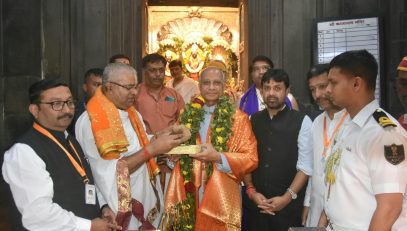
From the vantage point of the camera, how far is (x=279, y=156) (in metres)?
3.74

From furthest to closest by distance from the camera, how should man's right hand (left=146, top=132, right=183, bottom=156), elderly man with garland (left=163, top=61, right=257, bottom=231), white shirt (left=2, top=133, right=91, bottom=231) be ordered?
elderly man with garland (left=163, top=61, right=257, bottom=231)
man's right hand (left=146, top=132, right=183, bottom=156)
white shirt (left=2, top=133, right=91, bottom=231)

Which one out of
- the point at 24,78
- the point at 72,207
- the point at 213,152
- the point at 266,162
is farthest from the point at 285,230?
the point at 24,78

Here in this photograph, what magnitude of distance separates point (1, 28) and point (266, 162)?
5.11 meters

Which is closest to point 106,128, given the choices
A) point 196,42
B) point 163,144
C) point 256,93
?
point 163,144

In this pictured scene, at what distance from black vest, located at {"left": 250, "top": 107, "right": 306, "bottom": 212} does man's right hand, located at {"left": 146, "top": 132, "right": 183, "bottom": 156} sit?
2.97 ft

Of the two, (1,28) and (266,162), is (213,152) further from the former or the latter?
(1,28)

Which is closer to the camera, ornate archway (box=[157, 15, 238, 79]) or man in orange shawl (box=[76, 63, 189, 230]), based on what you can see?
man in orange shawl (box=[76, 63, 189, 230])

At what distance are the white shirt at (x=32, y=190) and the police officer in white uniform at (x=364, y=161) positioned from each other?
150 centimetres

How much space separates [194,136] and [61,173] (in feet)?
4.32

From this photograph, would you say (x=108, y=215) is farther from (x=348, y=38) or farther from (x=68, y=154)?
(x=348, y=38)

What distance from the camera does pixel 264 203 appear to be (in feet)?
11.9

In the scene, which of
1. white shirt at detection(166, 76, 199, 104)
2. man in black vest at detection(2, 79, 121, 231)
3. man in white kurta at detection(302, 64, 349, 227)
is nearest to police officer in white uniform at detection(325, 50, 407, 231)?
man in white kurta at detection(302, 64, 349, 227)

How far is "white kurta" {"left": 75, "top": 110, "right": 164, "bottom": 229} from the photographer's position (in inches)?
118

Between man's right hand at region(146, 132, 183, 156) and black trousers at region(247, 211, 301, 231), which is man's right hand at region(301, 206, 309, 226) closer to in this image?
black trousers at region(247, 211, 301, 231)
